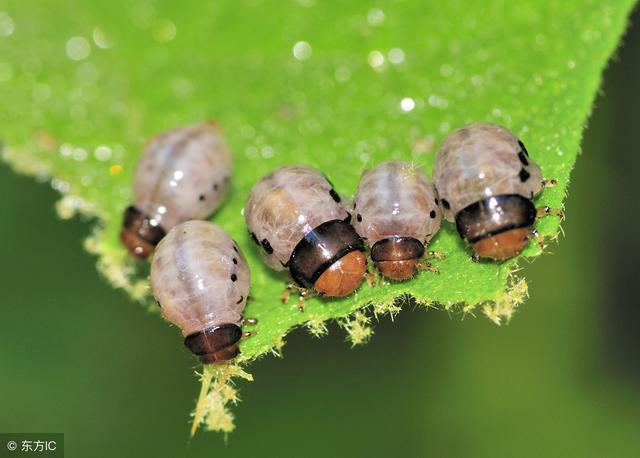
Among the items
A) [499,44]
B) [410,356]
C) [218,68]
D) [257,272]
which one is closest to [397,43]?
[499,44]

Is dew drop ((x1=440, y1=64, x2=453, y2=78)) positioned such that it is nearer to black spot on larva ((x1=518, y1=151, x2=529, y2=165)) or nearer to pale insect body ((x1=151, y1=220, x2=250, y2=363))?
black spot on larva ((x1=518, y1=151, x2=529, y2=165))

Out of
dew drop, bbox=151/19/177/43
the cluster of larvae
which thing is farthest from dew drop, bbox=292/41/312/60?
Result: the cluster of larvae

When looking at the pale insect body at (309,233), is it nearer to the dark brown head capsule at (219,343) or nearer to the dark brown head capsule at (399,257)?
the dark brown head capsule at (399,257)

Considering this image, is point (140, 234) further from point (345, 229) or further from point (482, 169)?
point (482, 169)

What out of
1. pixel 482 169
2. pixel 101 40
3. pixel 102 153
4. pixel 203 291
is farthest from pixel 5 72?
pixel 482 169

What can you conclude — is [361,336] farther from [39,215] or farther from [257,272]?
[39,215]

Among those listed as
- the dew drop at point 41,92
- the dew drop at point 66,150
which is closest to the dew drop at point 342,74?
the dew drop at point 66,150
